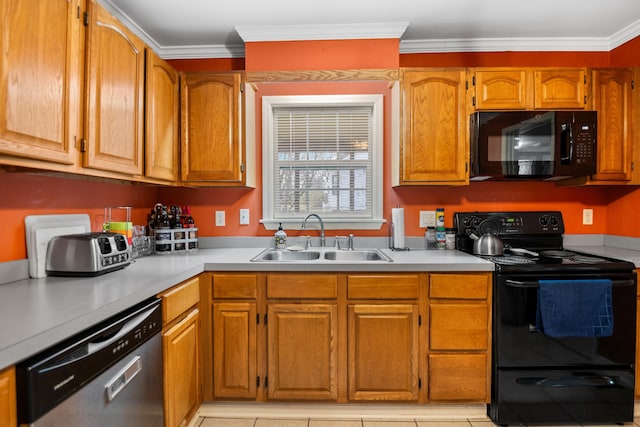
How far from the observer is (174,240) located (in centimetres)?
228

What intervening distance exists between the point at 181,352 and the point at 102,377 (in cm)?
59

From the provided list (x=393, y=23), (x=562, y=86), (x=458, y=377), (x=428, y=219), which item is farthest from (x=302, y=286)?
(x=562, y=86)

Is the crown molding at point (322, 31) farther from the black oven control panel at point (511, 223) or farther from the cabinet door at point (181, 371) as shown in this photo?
the cabinet door at point (181, 371)

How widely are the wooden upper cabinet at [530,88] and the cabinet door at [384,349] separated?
146cm

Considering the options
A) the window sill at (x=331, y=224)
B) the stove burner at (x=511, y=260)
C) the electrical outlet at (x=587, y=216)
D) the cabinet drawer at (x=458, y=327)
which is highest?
the electrical outlet at (x=587, y=216)

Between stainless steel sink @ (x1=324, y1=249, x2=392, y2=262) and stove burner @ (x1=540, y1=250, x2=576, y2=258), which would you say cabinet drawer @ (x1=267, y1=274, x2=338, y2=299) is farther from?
stove burner @ (x1=540, y1=250, x2=576, y2=258)

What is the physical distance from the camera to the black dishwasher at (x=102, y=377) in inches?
33.5

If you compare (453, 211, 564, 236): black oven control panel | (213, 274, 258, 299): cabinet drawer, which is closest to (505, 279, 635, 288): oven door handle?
(453, 211, 564, 236): black oven control panel

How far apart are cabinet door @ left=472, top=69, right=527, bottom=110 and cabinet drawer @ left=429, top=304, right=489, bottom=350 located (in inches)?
50.9

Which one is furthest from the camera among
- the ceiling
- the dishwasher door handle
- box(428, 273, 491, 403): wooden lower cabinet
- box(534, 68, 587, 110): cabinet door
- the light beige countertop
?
box(534, 68, 587, 110): cabinet door

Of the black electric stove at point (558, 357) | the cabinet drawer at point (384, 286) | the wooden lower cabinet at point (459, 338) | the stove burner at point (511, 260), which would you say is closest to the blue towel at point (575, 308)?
the black electric stove at point (558, 357)

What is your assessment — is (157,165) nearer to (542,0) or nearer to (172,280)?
(172,280)

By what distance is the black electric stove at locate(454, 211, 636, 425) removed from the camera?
184 cm

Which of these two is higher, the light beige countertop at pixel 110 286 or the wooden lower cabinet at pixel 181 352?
the light beige countertop at pixel 110 286
